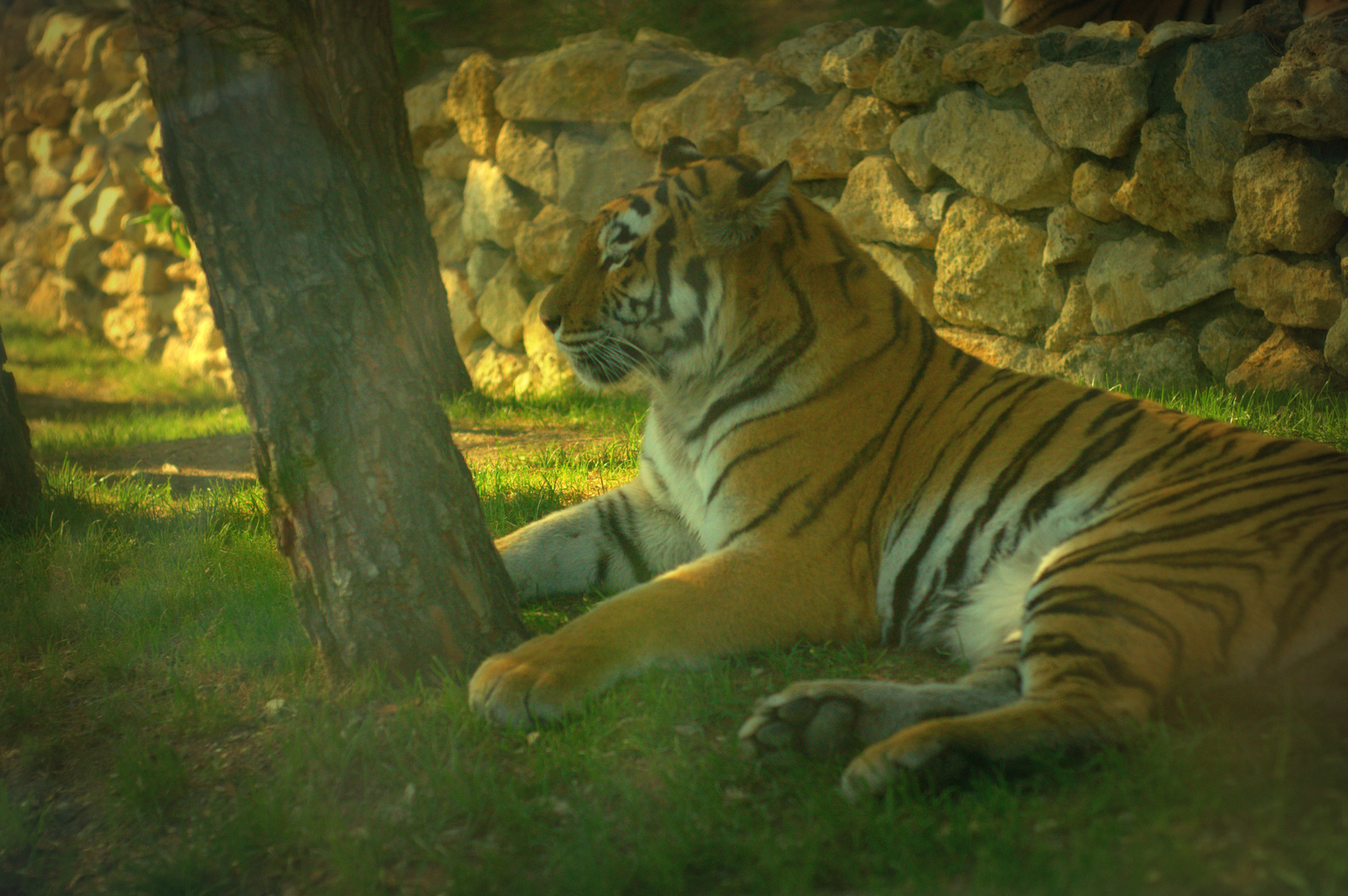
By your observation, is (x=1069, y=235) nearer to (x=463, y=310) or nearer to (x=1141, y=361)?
(x=1141, y=361)

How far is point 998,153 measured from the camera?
15.0 ft

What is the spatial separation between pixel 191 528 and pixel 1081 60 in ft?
13.1

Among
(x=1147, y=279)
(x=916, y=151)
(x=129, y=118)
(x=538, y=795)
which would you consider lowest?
(x=538, y=795)

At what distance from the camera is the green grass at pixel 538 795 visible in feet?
4.81

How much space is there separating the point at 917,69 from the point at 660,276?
8.48ft

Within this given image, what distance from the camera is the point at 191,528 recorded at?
11.6ft

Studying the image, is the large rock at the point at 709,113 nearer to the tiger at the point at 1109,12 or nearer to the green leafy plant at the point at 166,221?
the tiger at the point at 1109,12

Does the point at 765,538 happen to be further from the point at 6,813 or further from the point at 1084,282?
the point at 1084,282

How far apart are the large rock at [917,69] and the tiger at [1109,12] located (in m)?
0.52

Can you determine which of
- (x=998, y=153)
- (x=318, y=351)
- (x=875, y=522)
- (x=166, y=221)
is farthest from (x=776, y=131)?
(x=166, y=221)

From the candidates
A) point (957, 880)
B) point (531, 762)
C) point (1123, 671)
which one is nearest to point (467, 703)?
point (531, 762)

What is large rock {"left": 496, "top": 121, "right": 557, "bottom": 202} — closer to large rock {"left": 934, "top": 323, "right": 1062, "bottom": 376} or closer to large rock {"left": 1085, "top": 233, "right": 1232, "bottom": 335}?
large rock {"left": 934, "top": 323, "right": 1062, "bottom": 376}

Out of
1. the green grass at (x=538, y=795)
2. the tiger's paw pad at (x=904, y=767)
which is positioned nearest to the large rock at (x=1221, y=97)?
the green grass at (x=538, y=795)

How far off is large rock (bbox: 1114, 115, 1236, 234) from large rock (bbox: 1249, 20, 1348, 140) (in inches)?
11.8
